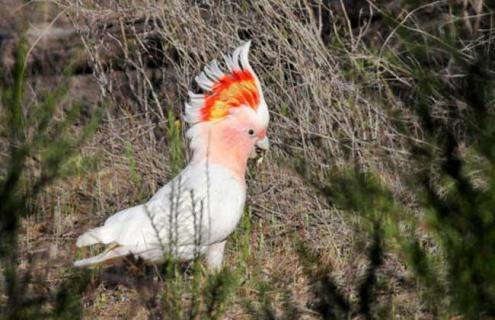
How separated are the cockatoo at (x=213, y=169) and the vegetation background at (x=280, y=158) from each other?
162 mm

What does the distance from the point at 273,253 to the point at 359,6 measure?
1834 mm

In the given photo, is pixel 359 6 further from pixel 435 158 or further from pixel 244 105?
pixel 435 158

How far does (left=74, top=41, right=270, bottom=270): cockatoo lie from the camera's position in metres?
4.46

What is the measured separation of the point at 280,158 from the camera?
372cm

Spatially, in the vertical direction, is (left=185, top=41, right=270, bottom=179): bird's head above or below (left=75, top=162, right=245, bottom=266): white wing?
above

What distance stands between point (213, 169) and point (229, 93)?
387 mm

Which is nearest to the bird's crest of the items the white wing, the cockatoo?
the cockatoo

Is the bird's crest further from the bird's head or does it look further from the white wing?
the white wing

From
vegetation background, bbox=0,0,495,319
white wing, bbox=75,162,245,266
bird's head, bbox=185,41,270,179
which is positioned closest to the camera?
vegetation background, bbox=0,0,495,319

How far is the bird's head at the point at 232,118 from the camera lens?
15.8 feet

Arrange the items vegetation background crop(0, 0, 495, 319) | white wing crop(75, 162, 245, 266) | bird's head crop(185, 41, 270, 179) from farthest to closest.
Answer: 1. bird's head crop(185, 41, 270, 179)
2. white wing crop(75, 162, 245, 266)
3. vegetation background crop(0, 0, 495, 319)

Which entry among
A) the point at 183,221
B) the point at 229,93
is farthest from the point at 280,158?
the point at 229,93

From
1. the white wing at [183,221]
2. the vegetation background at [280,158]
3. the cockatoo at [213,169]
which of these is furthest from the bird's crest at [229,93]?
the vegetation background at [280,158]

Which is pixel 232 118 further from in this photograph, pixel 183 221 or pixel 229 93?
pixel 183 221
